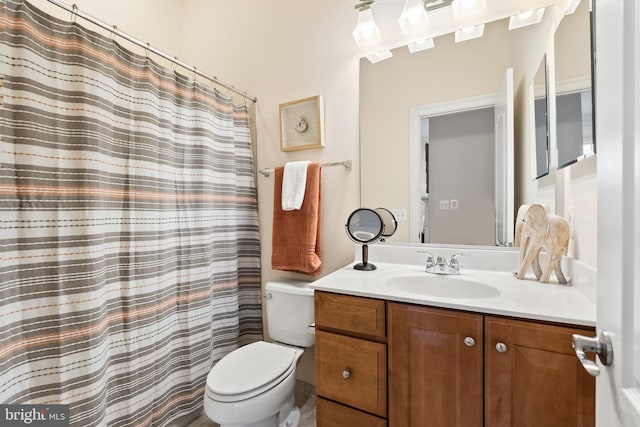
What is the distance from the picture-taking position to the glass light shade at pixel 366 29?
1540 mm

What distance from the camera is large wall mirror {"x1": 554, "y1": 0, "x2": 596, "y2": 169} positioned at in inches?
35.2

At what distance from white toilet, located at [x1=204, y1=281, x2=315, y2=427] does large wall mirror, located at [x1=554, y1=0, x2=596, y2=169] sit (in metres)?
1.28

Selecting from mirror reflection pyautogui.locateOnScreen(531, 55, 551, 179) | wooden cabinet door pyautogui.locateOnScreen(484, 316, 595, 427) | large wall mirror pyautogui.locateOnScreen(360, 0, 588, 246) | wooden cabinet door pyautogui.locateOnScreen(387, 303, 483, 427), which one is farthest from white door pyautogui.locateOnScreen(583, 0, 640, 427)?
large wall mirror pyautogui.locateOnScreen(360, 0, 588, 246)

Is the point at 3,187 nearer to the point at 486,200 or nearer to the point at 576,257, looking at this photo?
the point at 486,200

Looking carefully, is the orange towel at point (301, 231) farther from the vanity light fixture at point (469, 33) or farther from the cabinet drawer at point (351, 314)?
the vanity light fixture at point (469, 33)

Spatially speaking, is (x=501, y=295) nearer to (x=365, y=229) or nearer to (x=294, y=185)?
(x=365, y=229)

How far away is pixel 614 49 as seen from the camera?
506 millimetres

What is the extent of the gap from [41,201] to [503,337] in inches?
63.6

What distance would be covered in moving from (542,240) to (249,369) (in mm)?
1344

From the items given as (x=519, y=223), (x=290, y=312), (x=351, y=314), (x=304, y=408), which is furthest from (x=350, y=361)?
(x=519, y=223)

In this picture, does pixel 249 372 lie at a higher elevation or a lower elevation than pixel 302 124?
lower

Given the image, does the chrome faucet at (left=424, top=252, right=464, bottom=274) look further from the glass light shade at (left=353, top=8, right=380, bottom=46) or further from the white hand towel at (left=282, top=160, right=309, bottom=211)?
the glass light shade at (left=353, top=8, right=380, bottom=46)

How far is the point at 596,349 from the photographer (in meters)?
0.55

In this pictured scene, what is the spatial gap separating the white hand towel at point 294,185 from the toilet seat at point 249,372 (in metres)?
0.77
